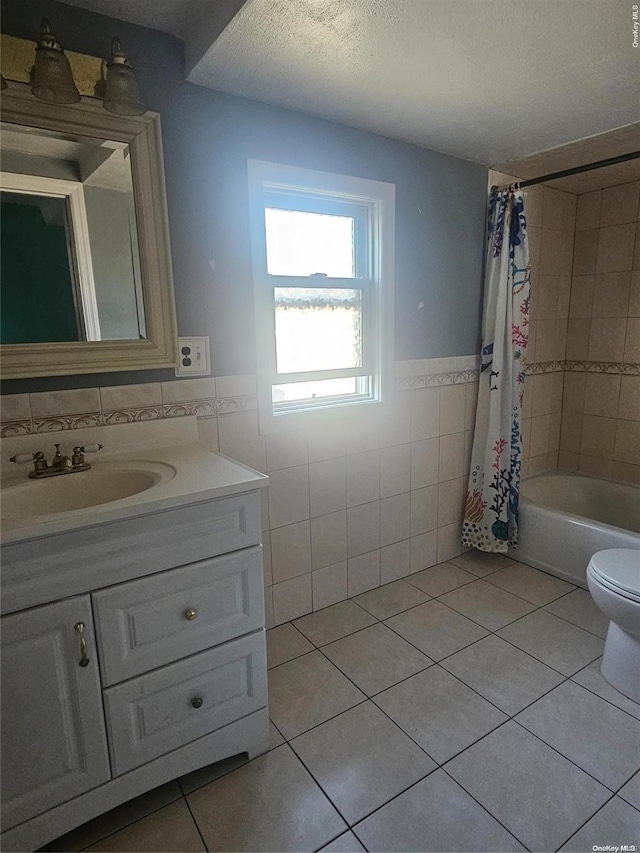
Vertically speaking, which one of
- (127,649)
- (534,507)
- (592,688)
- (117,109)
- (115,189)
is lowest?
(592,688)

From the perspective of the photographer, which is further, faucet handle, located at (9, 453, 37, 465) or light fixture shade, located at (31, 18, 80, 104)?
faucet handle, located at (9, 453, 37, 465)

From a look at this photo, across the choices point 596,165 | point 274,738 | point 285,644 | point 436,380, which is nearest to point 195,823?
point 274,738

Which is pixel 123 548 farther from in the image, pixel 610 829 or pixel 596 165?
pixel 596 165

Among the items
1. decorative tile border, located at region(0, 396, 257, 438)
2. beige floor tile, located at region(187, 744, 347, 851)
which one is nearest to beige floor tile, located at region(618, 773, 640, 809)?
beige floor tile, located at region(187, 744, 347, 851)

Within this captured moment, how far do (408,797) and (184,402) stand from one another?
54.9 inches

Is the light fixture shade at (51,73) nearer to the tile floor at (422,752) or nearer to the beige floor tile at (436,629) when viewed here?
the tile floor at (422,752)

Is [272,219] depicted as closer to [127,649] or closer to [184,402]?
[184,402]

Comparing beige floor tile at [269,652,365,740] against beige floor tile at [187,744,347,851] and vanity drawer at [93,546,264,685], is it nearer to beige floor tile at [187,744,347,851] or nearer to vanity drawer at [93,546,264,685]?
beige floor tile at [187,744,347,851]

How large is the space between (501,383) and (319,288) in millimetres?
1144

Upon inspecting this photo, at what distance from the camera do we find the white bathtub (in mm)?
2291

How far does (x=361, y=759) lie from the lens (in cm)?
142

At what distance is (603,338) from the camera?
290 centimetres

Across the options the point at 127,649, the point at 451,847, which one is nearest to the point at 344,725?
the point at 451,847

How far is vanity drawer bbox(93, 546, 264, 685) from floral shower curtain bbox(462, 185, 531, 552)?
5.24ft
